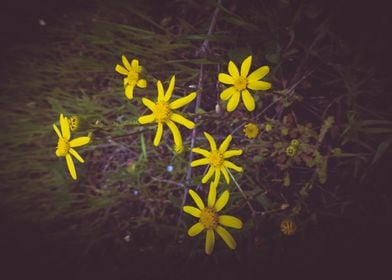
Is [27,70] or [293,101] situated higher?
[27,70]

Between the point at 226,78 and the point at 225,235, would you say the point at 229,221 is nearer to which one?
the point at 225,235

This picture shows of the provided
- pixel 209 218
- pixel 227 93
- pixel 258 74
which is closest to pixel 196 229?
pixel 209 218

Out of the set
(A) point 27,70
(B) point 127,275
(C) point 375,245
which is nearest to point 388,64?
(C) point 375,245

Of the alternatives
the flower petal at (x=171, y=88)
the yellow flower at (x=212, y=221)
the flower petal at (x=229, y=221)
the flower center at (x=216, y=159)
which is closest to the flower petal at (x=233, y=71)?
the flower petal at (x=171, y=88)

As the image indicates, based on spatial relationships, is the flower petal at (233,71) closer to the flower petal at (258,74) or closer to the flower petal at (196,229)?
the flower petal at (258,74)

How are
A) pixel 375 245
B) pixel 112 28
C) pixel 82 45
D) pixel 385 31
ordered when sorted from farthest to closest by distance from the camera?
pixel 82 45
pixel 112 28
pixel 375 245
pixel 385 31

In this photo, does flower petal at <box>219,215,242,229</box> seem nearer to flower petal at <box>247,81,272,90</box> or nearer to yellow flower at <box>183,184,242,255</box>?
yellow flower at <box>183,184,242,255</box>

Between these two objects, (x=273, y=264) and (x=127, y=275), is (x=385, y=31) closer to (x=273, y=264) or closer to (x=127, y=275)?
(x=273, y=264)
